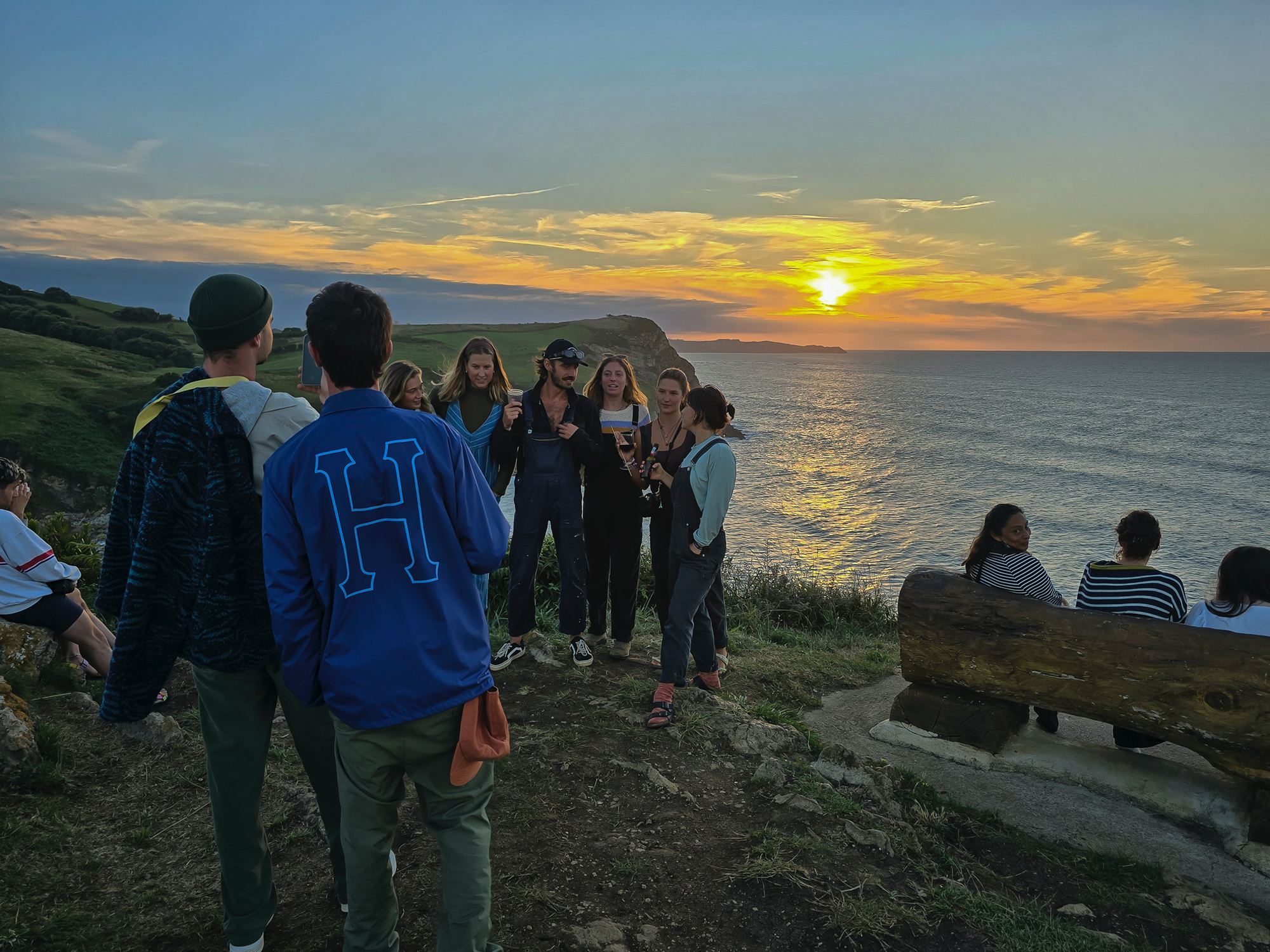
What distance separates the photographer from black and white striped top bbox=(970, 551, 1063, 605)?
575cm

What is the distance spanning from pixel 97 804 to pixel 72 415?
26810 millimetres

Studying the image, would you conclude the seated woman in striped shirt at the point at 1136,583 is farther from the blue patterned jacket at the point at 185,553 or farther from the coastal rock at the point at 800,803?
the blue patterned jacket at the point at 185,553

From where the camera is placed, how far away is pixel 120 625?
262 centimetres

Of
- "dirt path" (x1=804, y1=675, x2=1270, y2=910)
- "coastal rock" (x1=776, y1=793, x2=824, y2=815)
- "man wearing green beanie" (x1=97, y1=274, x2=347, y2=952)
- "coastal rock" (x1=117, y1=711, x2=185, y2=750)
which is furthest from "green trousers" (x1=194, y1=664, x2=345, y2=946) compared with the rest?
"dirt path" (x1=804, y1=675, x2=1270, y2=910)

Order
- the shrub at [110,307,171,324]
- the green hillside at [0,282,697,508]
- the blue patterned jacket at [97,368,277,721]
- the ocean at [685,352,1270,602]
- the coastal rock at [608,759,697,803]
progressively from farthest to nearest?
the shrub at [110,307,171,324] < the ocean at [685,352,1270,602] < the green hillside at [0,282,697,508] < the coastal rock at [608,759,697,803] < the blue patterned jacket at [97,368,277,721]

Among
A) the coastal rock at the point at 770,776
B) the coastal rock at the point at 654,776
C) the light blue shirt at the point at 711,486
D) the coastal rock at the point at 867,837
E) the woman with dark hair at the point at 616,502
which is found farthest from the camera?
the woman with dark hair at the point at 616,502

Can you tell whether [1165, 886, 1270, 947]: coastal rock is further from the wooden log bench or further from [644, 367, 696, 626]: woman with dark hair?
[644, 367, 696, 626]: woman with dark hair

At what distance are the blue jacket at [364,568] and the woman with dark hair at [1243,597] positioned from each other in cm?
504

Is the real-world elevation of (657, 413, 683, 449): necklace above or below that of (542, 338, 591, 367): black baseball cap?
below

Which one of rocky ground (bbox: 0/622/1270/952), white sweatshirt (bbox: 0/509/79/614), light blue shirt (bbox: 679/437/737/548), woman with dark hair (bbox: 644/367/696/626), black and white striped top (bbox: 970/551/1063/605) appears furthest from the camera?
woman with dark hair (bbox: 644/367/696/626)

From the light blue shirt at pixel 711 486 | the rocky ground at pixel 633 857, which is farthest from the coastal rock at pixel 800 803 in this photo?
the light blue shirt at pixel 711 486

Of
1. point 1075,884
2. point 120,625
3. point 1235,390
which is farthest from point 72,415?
point 1235,390

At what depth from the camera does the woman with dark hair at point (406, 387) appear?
5582mm

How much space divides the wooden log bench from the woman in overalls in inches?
131
